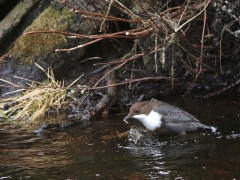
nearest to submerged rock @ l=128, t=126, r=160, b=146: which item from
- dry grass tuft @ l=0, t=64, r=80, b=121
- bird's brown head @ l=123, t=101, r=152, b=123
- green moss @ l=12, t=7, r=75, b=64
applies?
bird's brown head @ l=123, t=101, r=152, b=123

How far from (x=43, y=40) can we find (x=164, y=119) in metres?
2.78

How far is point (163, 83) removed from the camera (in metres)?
7.31

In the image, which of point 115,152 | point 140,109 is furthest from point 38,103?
point 115,152

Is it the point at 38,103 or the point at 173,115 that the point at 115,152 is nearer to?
the point at 173,115

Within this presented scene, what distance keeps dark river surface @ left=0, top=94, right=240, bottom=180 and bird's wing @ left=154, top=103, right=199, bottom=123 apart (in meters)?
0.20

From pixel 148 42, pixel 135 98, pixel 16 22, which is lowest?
pixel 135 98

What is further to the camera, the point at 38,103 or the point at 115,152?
the point at 38,103

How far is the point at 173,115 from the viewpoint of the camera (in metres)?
5.62

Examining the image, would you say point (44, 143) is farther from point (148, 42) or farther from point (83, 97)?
point (148, 42)

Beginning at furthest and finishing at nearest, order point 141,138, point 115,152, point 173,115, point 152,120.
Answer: point 173,115
point 152,120
point 141,138
point 115,152

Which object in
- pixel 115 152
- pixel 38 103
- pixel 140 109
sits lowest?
pixel 115 152

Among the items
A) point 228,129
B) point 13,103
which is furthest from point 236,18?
point 13,103

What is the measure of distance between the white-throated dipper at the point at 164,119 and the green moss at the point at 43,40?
2.33 m

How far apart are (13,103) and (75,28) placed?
5.06ft
